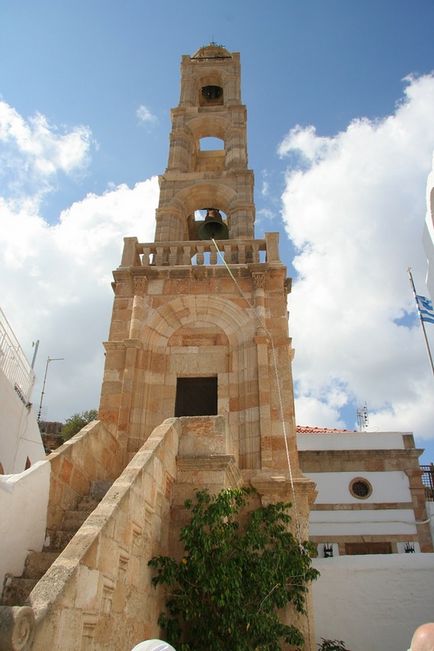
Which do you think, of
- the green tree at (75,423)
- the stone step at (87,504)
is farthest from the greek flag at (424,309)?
the green tree at (75,423)

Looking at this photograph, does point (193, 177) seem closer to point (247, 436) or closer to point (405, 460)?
point (247, 436)

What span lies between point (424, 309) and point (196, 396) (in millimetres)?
5769

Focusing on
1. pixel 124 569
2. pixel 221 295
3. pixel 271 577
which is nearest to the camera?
pixel 124 569

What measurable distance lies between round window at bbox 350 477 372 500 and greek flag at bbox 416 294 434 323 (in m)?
8.06

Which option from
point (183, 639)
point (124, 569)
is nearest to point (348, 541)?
point (183, 639)

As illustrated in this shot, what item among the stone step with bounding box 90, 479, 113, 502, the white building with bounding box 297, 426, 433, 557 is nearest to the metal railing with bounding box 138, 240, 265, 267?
the stone step with bounding box 90, 479, 113, 502

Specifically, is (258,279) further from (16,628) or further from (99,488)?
(16,628)

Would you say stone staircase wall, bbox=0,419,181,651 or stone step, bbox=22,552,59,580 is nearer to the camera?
stone staircase wall, bbox=0,419,181,651

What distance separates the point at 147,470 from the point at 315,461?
13634 millimetres

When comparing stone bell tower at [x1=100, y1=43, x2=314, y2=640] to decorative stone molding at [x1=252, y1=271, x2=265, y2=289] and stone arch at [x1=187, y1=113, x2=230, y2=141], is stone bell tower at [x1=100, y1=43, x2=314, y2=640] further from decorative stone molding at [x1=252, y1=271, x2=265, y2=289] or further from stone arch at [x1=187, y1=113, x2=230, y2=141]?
stone arch at [x1=187, y1=113, x2=230, y2=141]

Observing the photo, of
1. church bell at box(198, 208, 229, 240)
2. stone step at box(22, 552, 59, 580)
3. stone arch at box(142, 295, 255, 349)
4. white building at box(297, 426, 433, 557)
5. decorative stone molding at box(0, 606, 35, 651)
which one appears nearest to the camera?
decorative stone molding at box(0, 606, 35, 651)

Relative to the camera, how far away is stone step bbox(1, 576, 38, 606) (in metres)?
5.19

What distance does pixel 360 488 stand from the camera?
17828 mm

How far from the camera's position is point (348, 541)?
16797 millimetres
